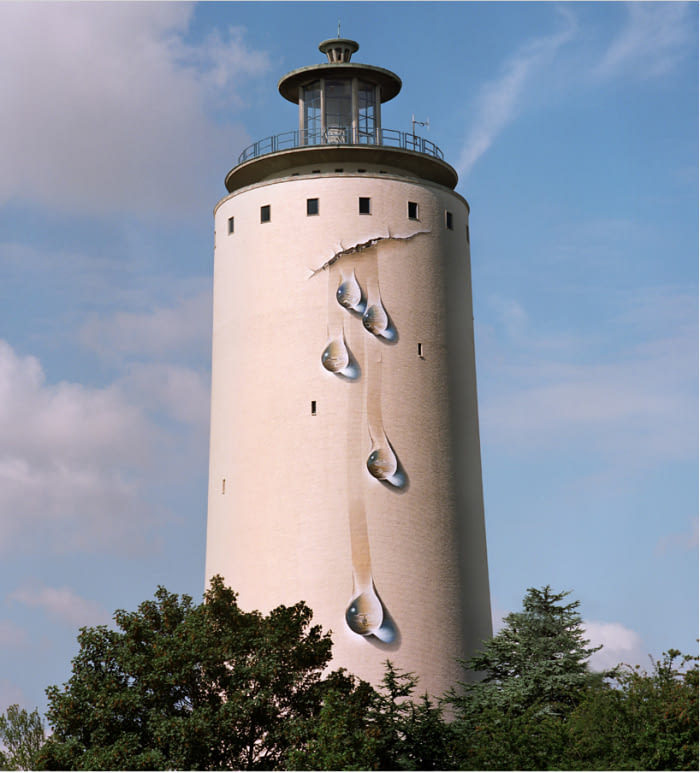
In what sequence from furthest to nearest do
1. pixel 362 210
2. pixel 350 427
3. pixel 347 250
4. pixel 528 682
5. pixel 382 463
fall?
pixel 362 210, pixel 347 250, pixel 350 427, pixel 382 463, pixel 528 682

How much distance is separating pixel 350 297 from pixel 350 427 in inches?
178

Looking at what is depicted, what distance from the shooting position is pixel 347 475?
45031 mm

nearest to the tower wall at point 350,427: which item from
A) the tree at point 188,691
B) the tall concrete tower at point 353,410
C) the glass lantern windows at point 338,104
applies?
the tall concrete tower at point 353,410

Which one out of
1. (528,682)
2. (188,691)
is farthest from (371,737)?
(528,682)

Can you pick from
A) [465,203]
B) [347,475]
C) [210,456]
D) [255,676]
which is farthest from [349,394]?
[255,676]

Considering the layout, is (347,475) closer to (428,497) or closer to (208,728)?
(428,497)

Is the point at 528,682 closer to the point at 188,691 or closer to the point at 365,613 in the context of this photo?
the point at 365,613

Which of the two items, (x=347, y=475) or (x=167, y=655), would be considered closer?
(x=167, y=655)

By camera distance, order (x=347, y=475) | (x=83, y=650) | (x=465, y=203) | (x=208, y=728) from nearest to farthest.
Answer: (x=208, y=728)
(x=83, y=650)
(x=347, y=475)
(x=465, y=203)

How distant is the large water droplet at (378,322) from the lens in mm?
46125

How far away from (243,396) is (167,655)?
15.3m

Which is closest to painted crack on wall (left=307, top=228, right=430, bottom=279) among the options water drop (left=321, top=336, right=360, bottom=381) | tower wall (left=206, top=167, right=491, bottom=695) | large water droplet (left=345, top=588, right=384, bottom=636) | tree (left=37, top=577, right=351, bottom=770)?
tower wall (left=206, top=167, right=491, bottom=695)

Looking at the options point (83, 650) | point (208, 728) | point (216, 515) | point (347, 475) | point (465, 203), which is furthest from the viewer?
point (465, 203)

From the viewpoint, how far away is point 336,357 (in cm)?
4581
